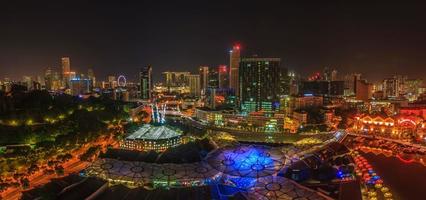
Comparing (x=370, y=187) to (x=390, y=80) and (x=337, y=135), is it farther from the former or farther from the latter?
(x=390, y=80)

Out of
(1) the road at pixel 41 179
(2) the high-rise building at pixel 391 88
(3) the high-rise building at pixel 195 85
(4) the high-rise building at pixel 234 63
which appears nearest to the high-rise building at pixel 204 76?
(3) the high-rise building at pixel 195 85

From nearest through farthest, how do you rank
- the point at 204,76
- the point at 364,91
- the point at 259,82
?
the point at 259,82
the point at 364,91
the point at 204,76

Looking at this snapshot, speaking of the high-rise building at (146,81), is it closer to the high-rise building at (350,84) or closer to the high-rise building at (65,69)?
the high-rise building at (65,69)

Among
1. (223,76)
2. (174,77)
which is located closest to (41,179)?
(223,76)

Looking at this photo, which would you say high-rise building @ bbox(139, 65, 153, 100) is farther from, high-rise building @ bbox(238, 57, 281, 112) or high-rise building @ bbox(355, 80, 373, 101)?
high-rise building @ bbox(355, 80, 373, 101)

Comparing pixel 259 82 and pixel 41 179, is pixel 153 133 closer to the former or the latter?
pixel 41 179

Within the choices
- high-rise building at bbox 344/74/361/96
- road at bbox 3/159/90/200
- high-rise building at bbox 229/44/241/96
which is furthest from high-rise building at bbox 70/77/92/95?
high-rise building at bbox 344/74/361/96
